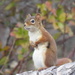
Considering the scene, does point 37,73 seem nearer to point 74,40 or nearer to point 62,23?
point 62,23

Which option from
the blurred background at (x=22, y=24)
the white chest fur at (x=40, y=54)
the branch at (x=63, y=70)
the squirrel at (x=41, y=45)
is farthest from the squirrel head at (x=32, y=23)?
the blurred background at (x=22, y=24)

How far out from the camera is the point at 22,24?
7109 mm

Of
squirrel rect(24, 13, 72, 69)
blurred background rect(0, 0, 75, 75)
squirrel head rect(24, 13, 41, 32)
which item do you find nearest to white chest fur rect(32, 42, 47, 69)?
squirrel rect(24, 13, 72, 69)

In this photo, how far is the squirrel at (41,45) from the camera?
500cm

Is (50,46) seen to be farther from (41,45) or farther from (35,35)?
(35,35)

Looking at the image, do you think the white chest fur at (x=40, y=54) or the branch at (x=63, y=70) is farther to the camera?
the white chest fur at (x=40, y=54)

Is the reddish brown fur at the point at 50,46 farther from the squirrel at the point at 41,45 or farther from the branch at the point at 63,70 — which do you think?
the branch at the point at 63,70

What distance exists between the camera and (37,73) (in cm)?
474

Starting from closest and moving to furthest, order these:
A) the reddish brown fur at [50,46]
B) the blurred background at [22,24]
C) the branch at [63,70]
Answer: the branch at [63,70]
the reddish brown fur at [50,46]
the blurred background at [22,24]

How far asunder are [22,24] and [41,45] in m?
2.13

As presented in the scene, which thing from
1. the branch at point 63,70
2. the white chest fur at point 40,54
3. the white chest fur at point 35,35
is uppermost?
the white chest fur at point 35,35

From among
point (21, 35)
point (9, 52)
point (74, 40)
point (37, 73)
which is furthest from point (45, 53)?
point (74, 40)

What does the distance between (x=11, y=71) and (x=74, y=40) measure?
2.67 metres

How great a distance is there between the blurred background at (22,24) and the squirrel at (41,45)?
1675mm
